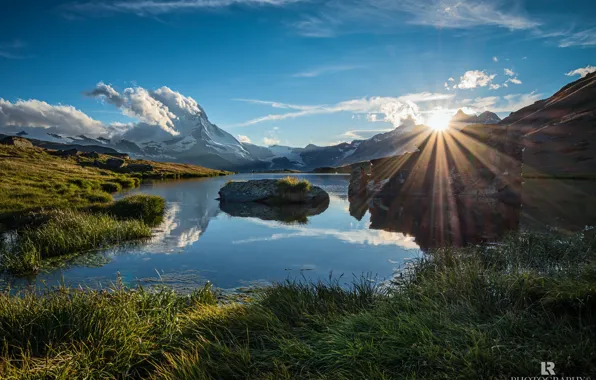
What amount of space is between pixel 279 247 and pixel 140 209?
15018 mm

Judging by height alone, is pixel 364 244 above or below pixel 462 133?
below

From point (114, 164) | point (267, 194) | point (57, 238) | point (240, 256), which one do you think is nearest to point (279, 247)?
point (240, 256)

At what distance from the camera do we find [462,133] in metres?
45.5

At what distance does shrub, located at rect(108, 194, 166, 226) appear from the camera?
23.8 metres

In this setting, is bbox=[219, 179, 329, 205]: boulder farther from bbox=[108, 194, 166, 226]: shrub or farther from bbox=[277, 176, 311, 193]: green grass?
bbox=[108, 194, 166, 226]: shrub

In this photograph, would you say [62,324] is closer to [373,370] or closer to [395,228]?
[373,370]

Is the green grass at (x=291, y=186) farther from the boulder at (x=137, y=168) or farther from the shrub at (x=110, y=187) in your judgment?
the boulder at (x=137, y=168)

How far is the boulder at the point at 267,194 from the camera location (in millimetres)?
37625

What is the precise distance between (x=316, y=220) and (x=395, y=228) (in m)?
6.69

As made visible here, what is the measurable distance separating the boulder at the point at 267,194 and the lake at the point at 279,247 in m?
11.3

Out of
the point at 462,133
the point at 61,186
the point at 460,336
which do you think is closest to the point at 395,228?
the point at 460,336

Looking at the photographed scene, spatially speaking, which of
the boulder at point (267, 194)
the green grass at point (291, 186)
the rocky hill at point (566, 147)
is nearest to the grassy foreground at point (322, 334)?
the boulder at point (267, 194)

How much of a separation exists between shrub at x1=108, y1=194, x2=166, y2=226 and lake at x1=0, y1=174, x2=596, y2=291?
136cm

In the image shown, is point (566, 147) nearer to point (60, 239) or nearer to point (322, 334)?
point (322, 334)
